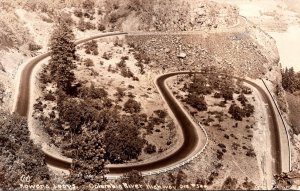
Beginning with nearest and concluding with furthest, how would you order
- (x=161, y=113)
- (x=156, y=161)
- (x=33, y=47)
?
(x=156, y=161) < (x=161, y=113) < (x=33, y=47)

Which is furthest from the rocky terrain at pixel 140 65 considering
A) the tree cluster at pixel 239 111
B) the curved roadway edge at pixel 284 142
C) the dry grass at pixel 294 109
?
the dry grass at pixel 294 109

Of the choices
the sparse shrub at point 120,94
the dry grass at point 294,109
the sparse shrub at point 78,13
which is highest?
the sparse shrub at point 78,13

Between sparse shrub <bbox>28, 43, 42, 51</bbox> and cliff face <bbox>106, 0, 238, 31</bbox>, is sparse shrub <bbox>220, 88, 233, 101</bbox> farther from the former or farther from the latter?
sparse shrub <bbox>28, 43, 42, 51</bbox>

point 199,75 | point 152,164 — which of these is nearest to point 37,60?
point 199,75

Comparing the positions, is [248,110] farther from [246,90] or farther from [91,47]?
[91,47]

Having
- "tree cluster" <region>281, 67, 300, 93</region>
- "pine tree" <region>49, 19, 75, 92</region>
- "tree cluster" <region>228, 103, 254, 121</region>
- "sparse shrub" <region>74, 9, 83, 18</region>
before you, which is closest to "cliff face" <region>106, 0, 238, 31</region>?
"sparse shrub" <region>74, 9, 83, 18</region>

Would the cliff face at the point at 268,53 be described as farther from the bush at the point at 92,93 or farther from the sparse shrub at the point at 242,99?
the bush at the point at 92,93

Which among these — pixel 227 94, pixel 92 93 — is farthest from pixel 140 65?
pixel 227 94
